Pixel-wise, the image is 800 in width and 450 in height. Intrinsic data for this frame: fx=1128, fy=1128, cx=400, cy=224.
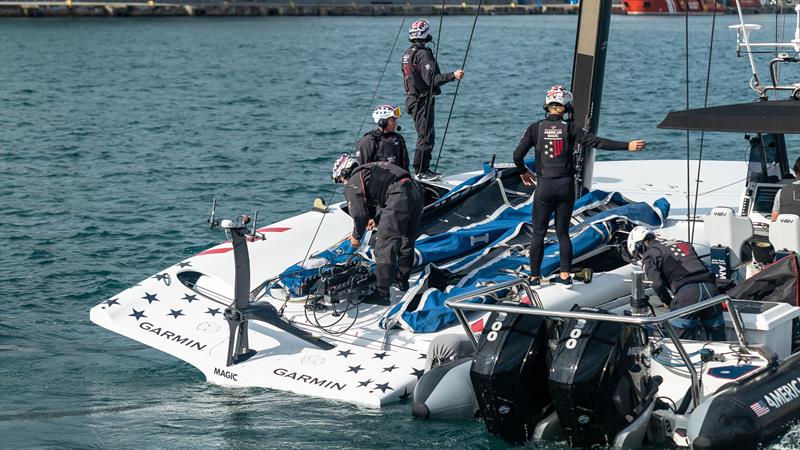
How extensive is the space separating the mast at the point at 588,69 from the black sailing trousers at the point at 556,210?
215 centimetres

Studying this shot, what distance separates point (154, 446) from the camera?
7902 mm

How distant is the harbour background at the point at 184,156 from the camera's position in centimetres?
834

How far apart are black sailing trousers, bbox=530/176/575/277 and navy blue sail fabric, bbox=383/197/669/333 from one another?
44cm

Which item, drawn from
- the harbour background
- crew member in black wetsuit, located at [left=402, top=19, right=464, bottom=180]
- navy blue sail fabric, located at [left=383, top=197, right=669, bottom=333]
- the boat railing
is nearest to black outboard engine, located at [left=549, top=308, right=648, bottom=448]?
the boat railing

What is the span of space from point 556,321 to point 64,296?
6.68 metres

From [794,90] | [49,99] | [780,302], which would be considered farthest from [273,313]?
[49,99]

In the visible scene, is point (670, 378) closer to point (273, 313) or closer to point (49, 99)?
point (273, 313)

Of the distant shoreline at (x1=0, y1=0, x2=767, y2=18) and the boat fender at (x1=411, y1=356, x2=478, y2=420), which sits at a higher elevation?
the boat fender at (x1=411, y1=356, x2=478, y2=420)

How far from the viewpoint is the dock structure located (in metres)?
69.2

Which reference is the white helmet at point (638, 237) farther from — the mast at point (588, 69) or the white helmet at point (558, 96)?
the mast at point (588, 69)

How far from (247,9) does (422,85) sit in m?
68.4

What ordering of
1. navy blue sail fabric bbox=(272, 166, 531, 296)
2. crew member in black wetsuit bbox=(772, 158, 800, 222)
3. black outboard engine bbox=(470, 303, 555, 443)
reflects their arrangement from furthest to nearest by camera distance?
navy blue sail fabric bbox=(272, 166, 531, 296)
crew member in black wetsuit bbox=(772, 158, 800, 222)
black outboard engine bbox=(470, 303, 555, 443)

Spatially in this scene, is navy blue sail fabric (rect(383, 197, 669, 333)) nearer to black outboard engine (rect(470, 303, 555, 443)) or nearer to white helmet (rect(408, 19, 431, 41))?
black outboard engine (rect(470, 303, 555, 443))

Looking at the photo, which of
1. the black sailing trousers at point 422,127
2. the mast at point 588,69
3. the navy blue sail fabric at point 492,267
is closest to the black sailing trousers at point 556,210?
the navy blue sail fabric at point 492,267
